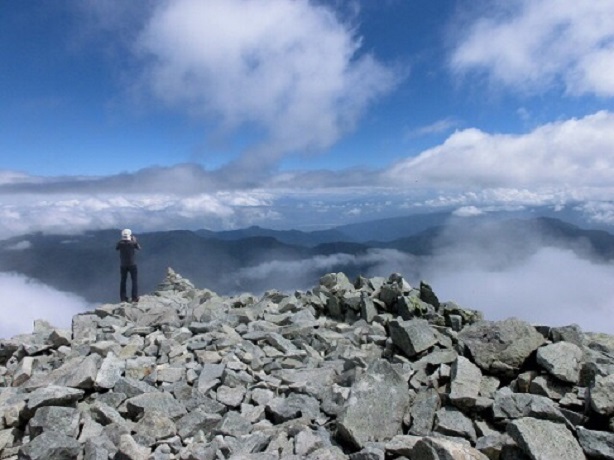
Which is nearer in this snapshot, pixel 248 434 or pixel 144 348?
pixel 248 434

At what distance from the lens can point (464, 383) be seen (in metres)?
8.98

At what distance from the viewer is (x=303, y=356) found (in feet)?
41.1

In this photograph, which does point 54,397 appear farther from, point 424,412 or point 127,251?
point 127,251

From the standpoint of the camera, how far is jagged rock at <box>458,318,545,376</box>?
32.6 feet

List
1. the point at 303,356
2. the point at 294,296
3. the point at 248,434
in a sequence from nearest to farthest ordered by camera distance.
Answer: the point at 248,434
the point at 303,356
the point at 294,296

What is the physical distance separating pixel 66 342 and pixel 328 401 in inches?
375

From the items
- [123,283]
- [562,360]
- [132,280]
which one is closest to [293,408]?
[562,360]

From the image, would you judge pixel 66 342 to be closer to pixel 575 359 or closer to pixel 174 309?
pixel 174 309

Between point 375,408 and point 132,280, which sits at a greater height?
point 375,408

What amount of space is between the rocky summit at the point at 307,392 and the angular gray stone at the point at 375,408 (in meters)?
0.02

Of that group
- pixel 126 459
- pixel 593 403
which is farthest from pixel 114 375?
pixel 593 403

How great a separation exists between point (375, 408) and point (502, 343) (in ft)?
13.4

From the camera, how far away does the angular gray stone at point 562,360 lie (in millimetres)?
8961

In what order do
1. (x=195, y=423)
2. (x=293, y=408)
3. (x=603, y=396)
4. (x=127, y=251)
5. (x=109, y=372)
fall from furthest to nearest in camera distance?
(x=127, y=251) → (x=109, y=372) → (x=293, y=408) → (x=195, y=423) → (x=603, y=396)
